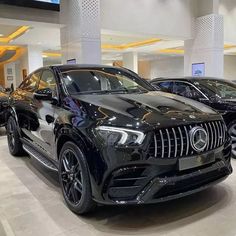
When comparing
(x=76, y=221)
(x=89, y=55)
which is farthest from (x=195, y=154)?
(x=89, y=55)

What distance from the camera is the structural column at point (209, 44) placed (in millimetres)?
10594

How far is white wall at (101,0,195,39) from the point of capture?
360 inches

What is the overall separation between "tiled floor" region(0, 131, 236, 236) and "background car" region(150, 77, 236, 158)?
1.27 meters

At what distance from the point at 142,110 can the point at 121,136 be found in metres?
0.36

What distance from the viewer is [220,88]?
477cm

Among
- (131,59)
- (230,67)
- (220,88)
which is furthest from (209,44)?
(230,67)

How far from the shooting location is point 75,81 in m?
3.06

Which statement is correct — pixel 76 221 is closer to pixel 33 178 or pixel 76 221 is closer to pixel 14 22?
pixel 33 178

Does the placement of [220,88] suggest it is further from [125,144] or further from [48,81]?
[125,144]

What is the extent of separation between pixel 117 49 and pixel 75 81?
14.6 m

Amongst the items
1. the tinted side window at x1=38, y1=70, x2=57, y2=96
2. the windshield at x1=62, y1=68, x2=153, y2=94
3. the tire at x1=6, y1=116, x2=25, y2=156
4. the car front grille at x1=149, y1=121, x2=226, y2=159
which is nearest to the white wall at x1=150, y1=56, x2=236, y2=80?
the tire at x1=6, y1=116, x2=25, y2=156

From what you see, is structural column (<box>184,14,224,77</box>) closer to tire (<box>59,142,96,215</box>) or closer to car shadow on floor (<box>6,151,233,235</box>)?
car shadow on floor (<box>6,151,233,235</box>)

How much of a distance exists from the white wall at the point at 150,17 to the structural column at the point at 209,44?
1.30 ft

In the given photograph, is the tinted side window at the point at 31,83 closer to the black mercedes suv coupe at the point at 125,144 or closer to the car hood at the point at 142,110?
the black mercedes suv coupe at the point at 125,144
